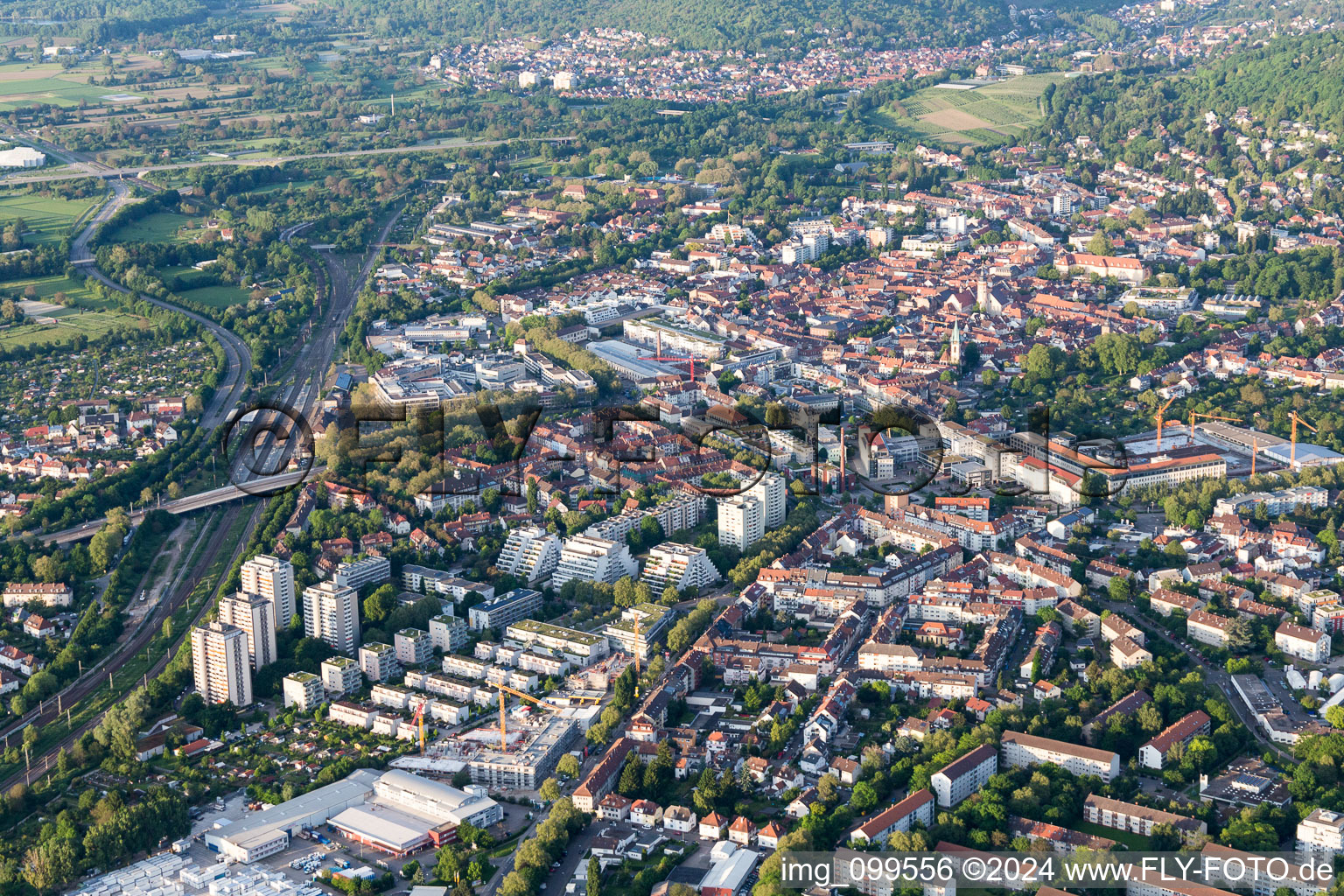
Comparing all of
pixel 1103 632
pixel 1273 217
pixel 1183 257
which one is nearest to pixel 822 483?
pixel 1103 632

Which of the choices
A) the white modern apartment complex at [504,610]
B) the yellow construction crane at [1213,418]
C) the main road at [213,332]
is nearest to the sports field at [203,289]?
the main road at [213,332]

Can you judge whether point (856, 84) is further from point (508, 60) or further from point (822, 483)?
point (822, 483)

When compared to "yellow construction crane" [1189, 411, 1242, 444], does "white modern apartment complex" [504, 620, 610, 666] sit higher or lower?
higher

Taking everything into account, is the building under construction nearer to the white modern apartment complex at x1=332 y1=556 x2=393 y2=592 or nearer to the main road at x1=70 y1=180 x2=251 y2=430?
the white modern apartment complex at x1=332 y1=556 x2=393 y2=592

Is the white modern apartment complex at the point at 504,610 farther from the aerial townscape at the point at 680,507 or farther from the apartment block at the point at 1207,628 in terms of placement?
the apartment block at the point at 1207,628

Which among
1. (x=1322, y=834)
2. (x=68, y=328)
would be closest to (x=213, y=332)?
(x=68, y=328)

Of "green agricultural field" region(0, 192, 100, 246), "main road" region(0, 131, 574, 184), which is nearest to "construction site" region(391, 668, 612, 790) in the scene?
"green agricultural field" region(0, 192, 100, 246)
